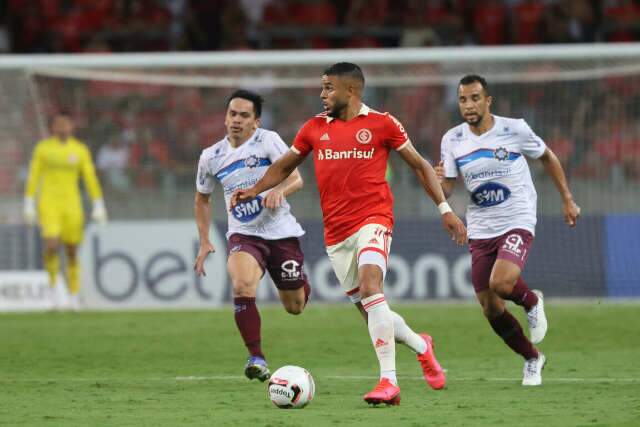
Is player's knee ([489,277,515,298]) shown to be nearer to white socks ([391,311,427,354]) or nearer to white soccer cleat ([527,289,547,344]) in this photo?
white soccer cleat ([527,289,547,344])

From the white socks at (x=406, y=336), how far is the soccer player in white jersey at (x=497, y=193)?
3.73ft

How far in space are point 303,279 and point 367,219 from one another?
209cm

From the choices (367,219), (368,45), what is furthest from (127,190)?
(367,219)

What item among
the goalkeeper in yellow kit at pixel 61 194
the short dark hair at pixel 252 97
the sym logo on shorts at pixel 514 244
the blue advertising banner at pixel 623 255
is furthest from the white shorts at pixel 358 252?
the blue advertising banner at pixel 623 255

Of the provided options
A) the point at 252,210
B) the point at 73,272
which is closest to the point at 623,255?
the point at 73,272

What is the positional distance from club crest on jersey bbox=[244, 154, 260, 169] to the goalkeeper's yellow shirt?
726cm

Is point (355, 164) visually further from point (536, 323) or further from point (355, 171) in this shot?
point (536, 323)

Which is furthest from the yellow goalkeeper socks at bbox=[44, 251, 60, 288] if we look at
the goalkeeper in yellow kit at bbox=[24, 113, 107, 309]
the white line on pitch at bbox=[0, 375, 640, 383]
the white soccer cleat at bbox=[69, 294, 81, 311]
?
the white line on pitch at bbox=[0, 375, 640, 383]

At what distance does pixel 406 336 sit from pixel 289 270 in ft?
5.87

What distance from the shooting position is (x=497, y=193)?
10609mm

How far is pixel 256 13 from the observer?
2430cm

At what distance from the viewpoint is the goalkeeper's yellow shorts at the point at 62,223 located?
58.3 feet

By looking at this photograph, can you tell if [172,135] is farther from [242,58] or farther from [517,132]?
[517,132]

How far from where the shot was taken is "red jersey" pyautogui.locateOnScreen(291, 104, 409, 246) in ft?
29.3
